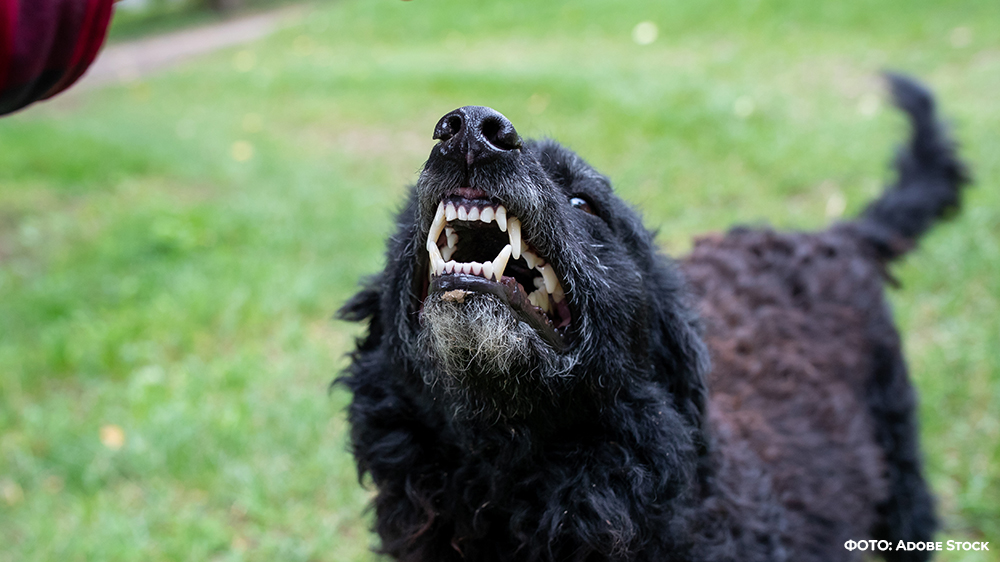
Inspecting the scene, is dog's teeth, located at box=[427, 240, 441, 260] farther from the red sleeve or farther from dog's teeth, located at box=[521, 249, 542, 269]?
the red sleeve

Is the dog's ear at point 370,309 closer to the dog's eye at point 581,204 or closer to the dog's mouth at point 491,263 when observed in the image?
the dog's mouth at point 491,263

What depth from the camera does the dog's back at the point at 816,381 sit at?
2.55 m

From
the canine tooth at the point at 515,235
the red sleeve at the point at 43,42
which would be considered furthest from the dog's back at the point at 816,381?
the red sleeve at the point at 43,42

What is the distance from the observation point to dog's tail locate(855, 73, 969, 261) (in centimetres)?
353

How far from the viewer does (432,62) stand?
12.4 meters

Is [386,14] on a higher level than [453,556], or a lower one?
higher

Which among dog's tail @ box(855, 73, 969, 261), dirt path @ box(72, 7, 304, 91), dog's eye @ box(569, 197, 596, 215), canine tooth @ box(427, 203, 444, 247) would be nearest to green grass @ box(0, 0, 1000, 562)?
dog's tail @ box(855, 73, 969, 261)

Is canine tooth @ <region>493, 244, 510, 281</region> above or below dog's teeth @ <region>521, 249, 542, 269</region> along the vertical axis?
below

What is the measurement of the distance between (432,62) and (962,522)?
11026mm

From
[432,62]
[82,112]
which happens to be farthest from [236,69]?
[432,62]

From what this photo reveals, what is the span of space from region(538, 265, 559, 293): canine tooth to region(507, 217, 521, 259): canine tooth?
12 centimetres

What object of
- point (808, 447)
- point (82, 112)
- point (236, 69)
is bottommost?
point (808, 447)

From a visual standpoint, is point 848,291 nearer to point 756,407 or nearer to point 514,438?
point 756,407

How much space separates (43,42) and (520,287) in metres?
1.47
